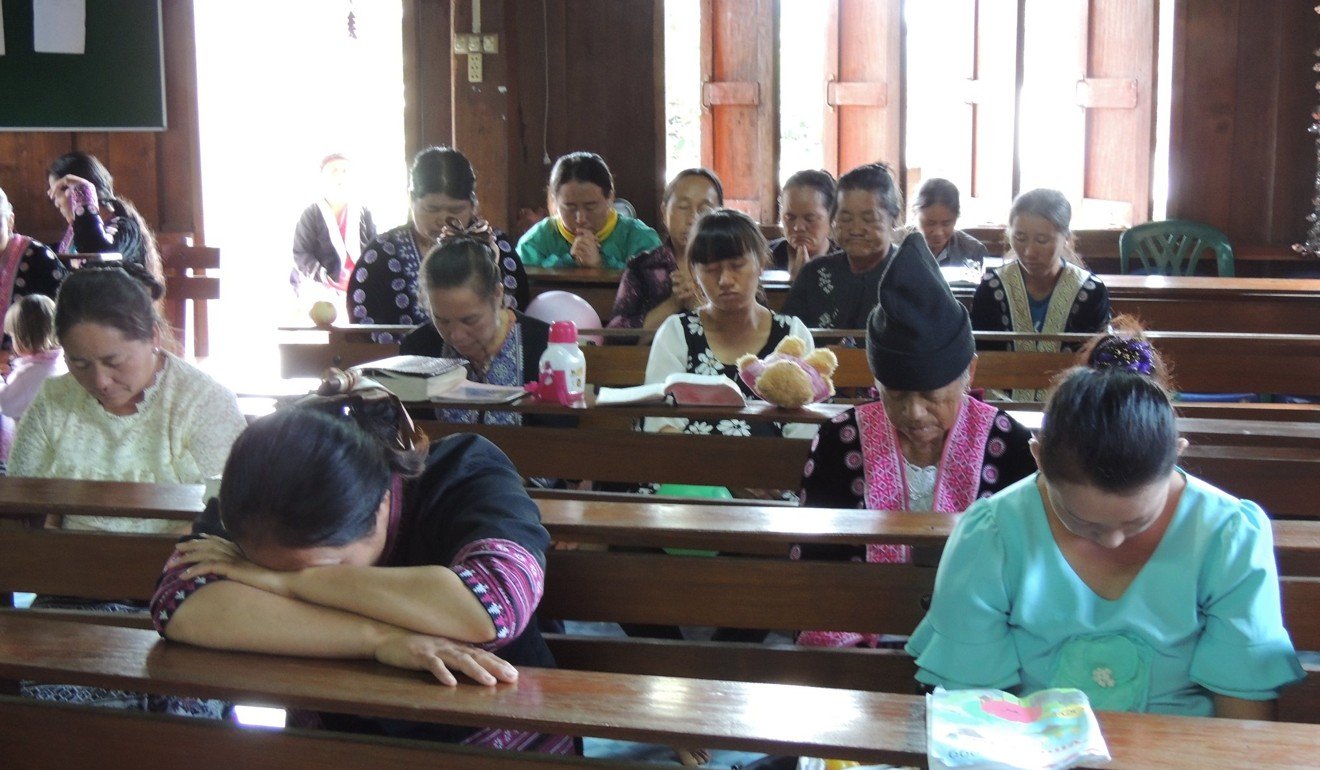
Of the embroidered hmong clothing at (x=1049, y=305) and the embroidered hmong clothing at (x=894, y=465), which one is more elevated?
the embroidered hmong clothing at (x=1049, y=305)

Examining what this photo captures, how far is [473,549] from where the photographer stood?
169 cm

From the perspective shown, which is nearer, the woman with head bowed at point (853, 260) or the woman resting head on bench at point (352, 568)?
the woman resting head on bench at point (352, 568)

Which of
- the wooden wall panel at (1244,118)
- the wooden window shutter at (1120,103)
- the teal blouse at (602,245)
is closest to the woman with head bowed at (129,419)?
the teal blouse at (602,245)

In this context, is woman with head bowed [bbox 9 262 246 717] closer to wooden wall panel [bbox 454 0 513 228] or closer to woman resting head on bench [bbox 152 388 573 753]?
woman resting head on bench [bbox 152 388 573 753]

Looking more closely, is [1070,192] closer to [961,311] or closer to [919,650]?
[961,311]

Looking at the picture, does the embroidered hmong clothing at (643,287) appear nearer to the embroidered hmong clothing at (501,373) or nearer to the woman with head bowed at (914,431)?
the embroidered hmong clothing at (501,373)

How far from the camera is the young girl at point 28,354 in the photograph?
4363 mm

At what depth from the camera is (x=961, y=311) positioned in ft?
7.84

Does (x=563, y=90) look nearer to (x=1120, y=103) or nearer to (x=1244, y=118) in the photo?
(x=1120, y=103)

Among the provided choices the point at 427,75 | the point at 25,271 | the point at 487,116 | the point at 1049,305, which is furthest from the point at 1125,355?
the point at 427,75

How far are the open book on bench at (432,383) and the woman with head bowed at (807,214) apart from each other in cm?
206

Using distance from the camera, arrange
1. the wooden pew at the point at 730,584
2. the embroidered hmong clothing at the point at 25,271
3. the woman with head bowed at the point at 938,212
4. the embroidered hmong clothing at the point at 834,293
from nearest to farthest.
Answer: the wooden pew at the point at 730,584 → the embroidered hmong clothing at the point at 834,293 → the embroidered hmong clothing at the point at 25,271 → the woman with head bowed at the point at 938,212

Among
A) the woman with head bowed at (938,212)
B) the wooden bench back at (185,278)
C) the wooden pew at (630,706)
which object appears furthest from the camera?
the wooden bench back at (185,278)

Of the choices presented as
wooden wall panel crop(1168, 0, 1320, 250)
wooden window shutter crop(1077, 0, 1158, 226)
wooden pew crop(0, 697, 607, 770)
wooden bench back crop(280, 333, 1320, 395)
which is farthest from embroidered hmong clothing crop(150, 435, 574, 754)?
wooden wall panel crop(1168, 0, 1320, 250)
